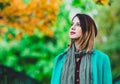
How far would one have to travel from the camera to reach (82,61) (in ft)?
9.55

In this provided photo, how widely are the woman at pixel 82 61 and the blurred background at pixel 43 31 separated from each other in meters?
0.92

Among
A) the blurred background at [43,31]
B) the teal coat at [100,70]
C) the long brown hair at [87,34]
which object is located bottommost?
the teal coat at [100,70]

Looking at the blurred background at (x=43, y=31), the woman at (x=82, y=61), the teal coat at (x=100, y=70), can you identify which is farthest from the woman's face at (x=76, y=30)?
the blurred background at (x=43, y=31)

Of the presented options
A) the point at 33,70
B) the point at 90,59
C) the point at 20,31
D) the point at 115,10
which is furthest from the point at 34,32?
the point at 90,59

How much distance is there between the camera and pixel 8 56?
396cm

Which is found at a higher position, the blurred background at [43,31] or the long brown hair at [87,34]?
the blurred background at [43,31]

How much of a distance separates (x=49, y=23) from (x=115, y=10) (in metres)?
0.71

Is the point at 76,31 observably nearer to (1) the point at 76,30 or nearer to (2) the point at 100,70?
(1) the point at 76,30

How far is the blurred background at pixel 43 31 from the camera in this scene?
393 cm

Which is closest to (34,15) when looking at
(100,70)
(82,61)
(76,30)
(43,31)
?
(43,31)

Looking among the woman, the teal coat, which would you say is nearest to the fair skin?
the woman

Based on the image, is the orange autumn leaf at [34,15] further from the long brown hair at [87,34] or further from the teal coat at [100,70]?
the teal coat at [100,70]

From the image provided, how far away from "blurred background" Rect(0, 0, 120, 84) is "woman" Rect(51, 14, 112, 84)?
0.92 m

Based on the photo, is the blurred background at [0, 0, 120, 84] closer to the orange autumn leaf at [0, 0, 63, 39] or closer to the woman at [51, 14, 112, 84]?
the orange autumn leaf at [0, 0, 63, 39]
